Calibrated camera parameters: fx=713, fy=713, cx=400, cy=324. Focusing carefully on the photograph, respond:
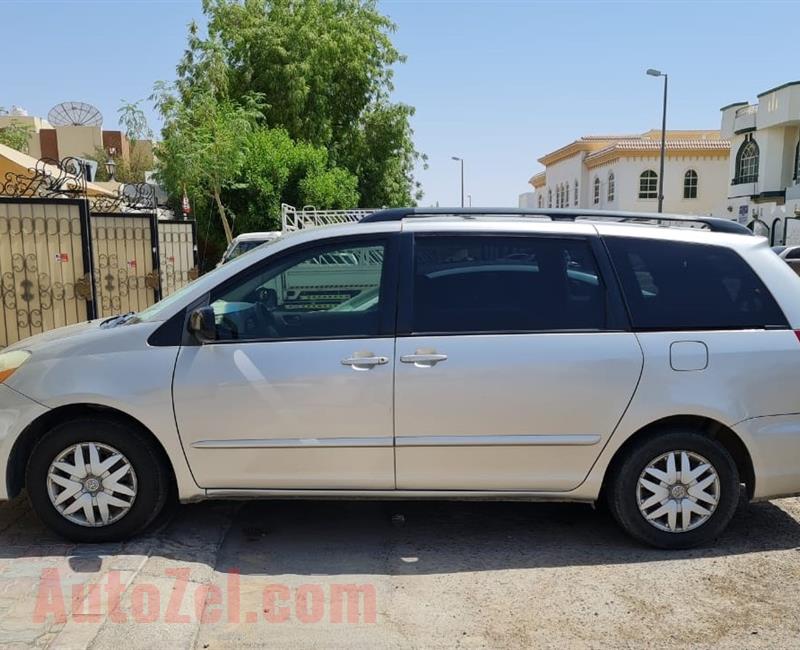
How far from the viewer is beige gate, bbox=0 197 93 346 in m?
8.25

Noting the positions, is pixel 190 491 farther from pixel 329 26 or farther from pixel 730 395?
pixel 329 26

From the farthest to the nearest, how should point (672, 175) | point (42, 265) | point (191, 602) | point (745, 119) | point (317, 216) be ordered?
point (672, 175) < point (745, 119) < point (317, 216) < point (42, 265) < point (191, 602)

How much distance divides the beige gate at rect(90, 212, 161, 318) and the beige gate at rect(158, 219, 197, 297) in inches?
84.1

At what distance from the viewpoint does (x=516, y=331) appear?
12.5 ft

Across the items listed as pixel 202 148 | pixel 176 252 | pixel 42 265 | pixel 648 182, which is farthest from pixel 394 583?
pixel 648 182

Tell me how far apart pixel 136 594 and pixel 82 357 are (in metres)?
1.27

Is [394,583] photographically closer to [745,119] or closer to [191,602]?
[191,602]

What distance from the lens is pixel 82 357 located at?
12.5 ft

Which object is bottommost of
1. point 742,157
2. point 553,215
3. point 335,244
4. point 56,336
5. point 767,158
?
point 56,336

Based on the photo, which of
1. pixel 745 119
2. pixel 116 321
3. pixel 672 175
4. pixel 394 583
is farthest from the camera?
pixel 672 175

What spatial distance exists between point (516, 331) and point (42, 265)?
6761mm

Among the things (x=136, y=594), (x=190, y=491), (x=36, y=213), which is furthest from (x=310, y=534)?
(x=36, y=213)

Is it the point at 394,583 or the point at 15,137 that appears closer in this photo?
the point at 394,583

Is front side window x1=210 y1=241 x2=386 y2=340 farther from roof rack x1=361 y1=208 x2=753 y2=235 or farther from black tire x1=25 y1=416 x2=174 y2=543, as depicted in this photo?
black tire x1=25 y1=416 x2=174 y2=543
